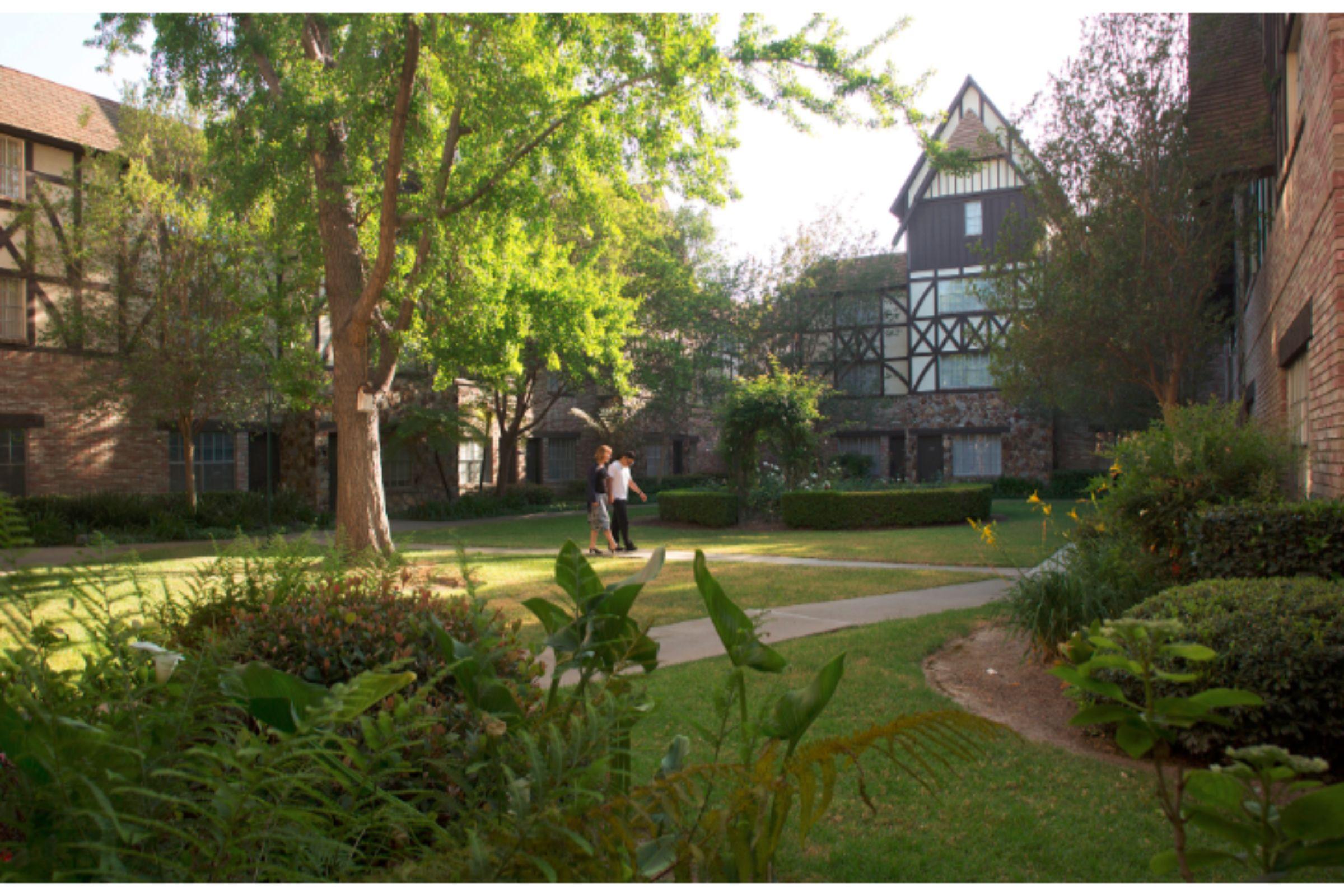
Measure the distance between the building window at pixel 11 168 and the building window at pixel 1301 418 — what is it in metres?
21.3

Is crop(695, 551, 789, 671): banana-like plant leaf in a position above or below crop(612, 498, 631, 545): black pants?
above

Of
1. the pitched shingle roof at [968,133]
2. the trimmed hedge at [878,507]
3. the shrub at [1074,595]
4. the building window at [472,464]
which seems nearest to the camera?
the shrub at [1074,595]

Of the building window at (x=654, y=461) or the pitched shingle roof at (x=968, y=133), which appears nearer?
the pitched shingle roof at (x=968, y=133)

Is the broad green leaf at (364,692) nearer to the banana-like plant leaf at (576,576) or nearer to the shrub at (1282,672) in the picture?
the banana-like plant leaf at (576,576)

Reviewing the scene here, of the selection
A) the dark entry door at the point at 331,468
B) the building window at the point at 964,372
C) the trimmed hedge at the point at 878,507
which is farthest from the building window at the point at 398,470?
the building window at the point at 964,372

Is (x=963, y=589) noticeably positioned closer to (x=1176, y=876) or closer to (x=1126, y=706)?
(x=1176, y=876)

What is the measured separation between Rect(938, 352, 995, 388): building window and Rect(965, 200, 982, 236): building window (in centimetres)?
440

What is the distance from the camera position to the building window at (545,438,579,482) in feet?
93.0

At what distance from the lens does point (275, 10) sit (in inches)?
371

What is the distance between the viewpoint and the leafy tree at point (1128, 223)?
14.6m

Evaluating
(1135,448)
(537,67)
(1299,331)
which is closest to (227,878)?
(1135,448)

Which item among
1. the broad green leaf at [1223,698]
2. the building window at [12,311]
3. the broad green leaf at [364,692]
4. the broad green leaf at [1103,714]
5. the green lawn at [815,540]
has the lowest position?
the green lawn at [815,540]

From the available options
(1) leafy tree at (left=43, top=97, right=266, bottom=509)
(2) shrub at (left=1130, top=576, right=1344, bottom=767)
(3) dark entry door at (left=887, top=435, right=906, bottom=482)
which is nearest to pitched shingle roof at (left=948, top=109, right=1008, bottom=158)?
(3) dark entry door at (left=887, top=435, right=906, bottom=482)

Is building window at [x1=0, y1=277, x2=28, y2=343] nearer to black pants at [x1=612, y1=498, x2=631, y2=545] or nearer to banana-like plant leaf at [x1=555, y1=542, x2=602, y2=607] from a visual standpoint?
black pants at [x1=612, y1=498, x2=631, y2=545]
